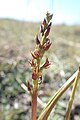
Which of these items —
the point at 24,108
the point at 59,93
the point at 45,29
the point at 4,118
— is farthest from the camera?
the point at 24,108

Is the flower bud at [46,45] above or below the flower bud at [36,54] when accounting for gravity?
above

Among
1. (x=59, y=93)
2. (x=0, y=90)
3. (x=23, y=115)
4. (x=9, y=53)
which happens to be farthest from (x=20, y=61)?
(x=59, y=93)

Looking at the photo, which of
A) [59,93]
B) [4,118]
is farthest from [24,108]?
[59,93]

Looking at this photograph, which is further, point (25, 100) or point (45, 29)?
point (25, 100)

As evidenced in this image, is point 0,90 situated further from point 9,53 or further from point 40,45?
point 40,45

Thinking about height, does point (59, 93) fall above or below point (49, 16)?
below

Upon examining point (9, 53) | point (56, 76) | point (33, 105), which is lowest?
point (33, 105)

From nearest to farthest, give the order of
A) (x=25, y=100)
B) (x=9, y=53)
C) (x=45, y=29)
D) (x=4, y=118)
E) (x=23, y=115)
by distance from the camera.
Result: (x=45, y=29)
(x=4, y=118)
(x=23, y=115)
(x=25, y=100)
(x=9, y=53)

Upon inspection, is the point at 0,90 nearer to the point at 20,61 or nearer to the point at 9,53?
the point at 20,61

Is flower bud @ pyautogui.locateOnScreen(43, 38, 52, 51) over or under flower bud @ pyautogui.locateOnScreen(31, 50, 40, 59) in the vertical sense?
over
